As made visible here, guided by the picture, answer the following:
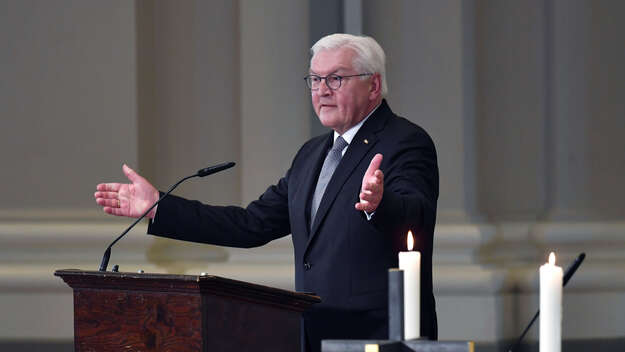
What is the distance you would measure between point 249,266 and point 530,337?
1.49m

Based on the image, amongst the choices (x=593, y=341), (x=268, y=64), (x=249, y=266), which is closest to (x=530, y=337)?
(x=593, y=341)

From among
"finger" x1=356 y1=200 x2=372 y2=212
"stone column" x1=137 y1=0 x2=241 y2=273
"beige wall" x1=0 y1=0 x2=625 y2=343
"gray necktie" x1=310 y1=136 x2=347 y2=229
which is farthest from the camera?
"stone column" x1=137 y1=0 x2=241 y2=273

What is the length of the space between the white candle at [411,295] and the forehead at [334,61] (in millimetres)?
2338

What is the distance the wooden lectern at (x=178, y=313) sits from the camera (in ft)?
10.4

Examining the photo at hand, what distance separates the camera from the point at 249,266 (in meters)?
6.06

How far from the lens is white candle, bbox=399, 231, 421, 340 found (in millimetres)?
1888

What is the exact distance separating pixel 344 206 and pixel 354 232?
0.10m

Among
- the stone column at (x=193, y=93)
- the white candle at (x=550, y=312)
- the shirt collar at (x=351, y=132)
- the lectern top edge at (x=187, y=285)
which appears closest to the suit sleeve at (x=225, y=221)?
the shirt collar at (x=351, y=132)

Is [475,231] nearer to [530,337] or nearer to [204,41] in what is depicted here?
[530,337]

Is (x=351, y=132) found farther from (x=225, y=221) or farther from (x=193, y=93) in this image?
(x=193, y=93)

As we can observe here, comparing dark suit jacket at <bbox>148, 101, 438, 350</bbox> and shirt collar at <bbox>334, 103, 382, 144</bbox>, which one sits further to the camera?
shirt collar at <bbox>334, 103, 382, 144</bbox>

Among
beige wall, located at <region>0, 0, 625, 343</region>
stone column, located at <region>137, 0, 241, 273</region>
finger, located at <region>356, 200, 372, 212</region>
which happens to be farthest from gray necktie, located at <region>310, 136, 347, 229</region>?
stone column, located at <region>137, 0, 241, 273</region>

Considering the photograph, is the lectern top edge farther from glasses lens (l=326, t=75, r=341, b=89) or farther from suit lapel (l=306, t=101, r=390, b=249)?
glasses lens (l=326, t=75, r=341, b=89)

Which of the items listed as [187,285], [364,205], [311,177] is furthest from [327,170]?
[187,285]
